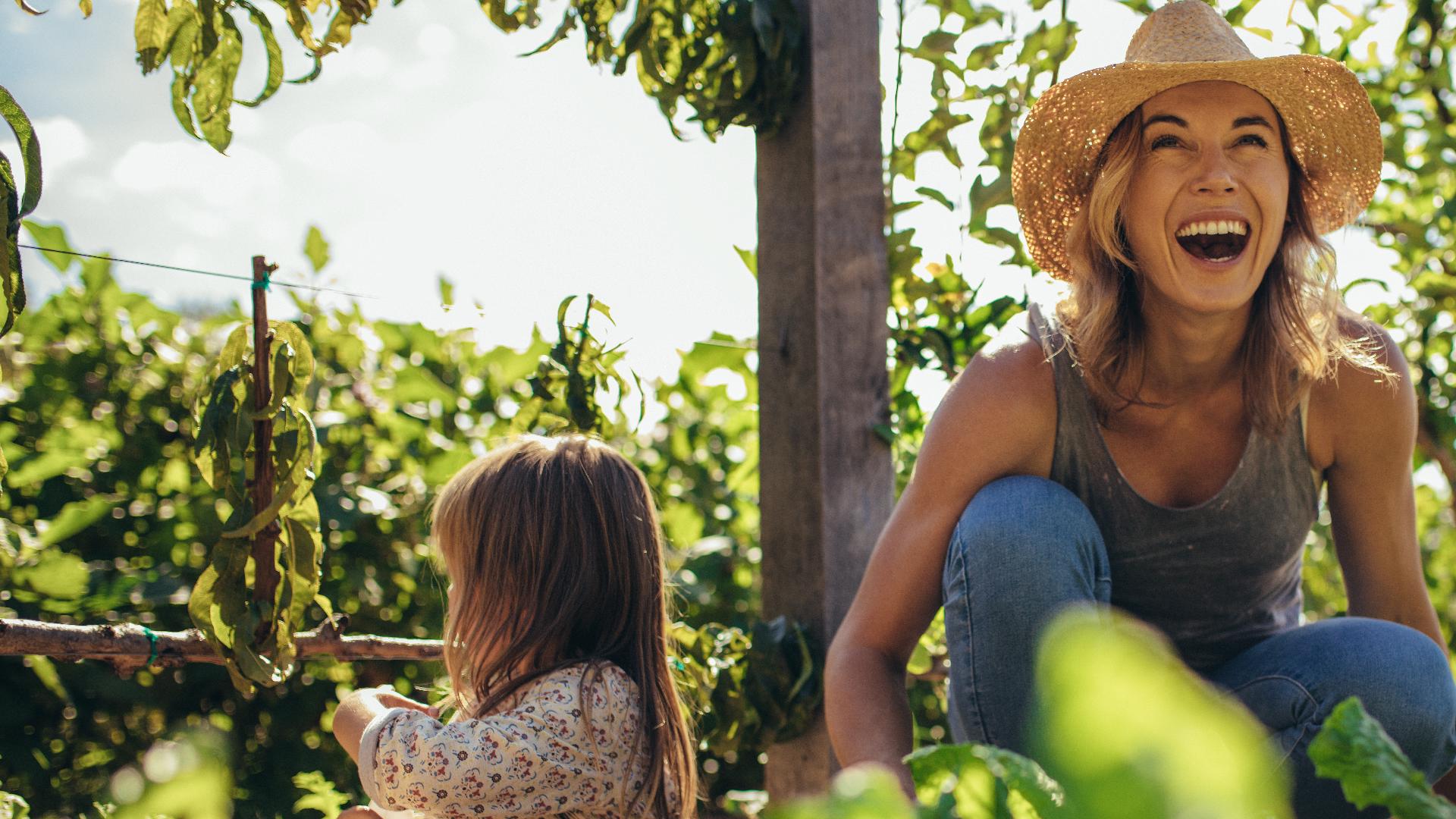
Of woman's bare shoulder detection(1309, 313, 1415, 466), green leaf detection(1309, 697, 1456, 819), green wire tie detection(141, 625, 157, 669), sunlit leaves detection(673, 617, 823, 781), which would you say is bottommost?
sunlit leaves detection(673, 617, 823, 781)

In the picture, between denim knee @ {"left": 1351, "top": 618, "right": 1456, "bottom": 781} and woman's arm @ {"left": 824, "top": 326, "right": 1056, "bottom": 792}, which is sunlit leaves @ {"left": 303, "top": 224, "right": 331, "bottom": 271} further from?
denim knee @ {"left": 1351, "top": 618, "right": 1456, "bottom": 781}

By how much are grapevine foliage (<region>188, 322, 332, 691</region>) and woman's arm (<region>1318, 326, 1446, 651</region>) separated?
1294 millimetres

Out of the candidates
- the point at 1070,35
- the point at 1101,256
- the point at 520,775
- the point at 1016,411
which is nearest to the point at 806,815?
the point at 520,775

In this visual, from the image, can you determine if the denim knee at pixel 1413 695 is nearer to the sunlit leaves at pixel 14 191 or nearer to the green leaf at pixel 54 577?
the sunlit leaves at pixel 14 191

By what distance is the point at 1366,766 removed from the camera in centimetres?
47

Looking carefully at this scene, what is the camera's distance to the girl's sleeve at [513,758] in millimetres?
1352

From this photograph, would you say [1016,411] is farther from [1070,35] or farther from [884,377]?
[1070,35]

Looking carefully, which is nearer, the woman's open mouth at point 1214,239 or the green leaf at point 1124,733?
the green leaf at point 1124,733

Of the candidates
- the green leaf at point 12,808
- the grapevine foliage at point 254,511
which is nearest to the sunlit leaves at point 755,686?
the grapevine foliage at point 254,511

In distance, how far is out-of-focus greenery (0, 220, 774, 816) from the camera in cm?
181

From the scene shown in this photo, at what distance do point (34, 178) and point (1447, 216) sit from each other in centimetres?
246

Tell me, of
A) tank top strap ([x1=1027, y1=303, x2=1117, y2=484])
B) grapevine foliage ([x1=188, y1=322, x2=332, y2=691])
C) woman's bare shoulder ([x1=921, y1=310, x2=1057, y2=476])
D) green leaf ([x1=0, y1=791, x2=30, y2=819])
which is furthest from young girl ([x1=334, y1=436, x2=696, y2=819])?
tank top strap ([x1=1027, y1=303, x2=1117, y2=484])

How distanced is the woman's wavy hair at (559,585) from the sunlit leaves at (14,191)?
0.66 meters

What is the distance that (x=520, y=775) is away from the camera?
4.48ft
